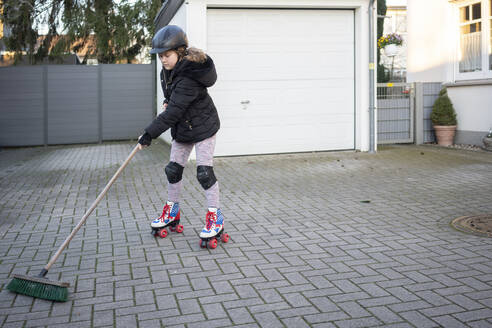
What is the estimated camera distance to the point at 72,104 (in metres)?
16.5

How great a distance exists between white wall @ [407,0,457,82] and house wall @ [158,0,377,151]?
304 cm

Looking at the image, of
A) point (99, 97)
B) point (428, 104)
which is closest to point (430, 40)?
point (428, 104)

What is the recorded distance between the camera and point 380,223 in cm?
601

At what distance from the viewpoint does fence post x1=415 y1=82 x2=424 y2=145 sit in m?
13.5

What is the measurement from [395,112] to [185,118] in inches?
369

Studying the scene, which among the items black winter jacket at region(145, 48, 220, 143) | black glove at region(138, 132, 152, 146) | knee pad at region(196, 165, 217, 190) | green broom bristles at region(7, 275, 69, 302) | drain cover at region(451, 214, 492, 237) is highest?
black winter jacket at region(145, 48, 220, 143)

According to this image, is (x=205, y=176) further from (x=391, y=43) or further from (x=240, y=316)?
(x=391, y=43)

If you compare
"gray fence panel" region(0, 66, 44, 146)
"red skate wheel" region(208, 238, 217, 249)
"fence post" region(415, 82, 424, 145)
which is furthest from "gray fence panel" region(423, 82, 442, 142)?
"gray fence panel" region(0, 66, 44, 146)

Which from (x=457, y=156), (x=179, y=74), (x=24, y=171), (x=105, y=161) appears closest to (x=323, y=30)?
(x=457, y=156)

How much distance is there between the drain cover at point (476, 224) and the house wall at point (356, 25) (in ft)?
20.6

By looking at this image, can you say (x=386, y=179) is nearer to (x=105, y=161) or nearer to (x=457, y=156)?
(x=457, y=156)

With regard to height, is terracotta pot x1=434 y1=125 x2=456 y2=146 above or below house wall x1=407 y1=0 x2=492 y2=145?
below

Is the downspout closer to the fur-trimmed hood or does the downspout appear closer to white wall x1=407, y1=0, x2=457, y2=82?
white wall x1=407, y1=0, x2=457, y2=82

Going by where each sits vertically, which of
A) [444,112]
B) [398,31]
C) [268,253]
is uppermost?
[398,31]
